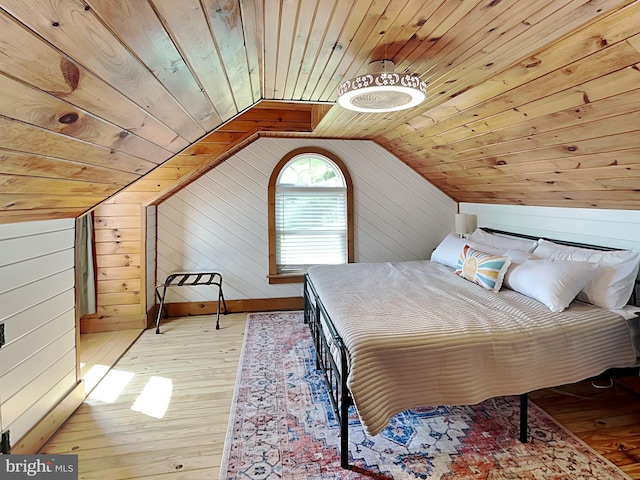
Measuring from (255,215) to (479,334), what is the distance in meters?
3.07

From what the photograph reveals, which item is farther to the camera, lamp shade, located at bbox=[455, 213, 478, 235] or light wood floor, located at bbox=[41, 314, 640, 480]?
lamp shade, located at bbox=[455, 213, 478, 235]

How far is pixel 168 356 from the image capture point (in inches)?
125

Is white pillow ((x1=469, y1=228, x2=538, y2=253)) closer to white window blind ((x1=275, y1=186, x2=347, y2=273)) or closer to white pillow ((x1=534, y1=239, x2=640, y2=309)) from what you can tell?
white pillow ((x1=534, y1=239, x2=640, y2=309))

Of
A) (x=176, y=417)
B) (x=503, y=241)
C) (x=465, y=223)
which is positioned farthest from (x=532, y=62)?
(x=176, y=417)

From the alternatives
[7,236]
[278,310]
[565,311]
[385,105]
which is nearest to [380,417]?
[565,311]

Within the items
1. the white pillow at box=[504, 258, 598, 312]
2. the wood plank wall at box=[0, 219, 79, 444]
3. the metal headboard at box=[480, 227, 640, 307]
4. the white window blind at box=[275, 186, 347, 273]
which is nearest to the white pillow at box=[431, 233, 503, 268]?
the metal headboard at box=[480, 227, 640, 307]

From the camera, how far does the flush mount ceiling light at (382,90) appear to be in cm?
180

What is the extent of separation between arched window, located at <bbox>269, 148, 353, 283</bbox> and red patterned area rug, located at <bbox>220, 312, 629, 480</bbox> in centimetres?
206

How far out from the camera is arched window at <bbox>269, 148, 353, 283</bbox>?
4418mm

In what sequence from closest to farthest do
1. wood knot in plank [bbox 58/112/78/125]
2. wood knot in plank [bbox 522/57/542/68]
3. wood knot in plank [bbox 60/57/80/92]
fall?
1. wood knot in plank [bbox 60/57/80/92]
2. wood knot in plank [bbox 58/112/78/125]
3. wood knot in plank [bbox 522/57/542/68]

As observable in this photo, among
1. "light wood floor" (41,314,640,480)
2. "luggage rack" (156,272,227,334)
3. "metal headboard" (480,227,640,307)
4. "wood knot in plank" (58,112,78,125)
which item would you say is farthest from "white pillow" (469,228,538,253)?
"wood knot in plank" (58,112,78,125)

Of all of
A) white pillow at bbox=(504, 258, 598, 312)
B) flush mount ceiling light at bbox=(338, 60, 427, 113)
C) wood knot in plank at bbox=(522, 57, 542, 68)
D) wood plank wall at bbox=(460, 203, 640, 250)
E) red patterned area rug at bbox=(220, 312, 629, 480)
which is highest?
wood knot in plank at bbox=(522, 57, 542, 68)

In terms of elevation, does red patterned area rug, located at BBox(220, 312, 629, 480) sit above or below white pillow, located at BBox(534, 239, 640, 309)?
below

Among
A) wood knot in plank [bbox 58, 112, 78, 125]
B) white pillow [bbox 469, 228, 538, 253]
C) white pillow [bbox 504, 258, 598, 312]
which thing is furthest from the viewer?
white pillow [bbox 469, 228, 538, 253]
